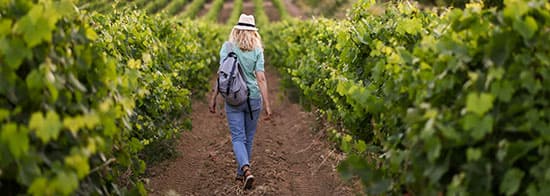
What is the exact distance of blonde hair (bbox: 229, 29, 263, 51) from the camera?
6.69 meters

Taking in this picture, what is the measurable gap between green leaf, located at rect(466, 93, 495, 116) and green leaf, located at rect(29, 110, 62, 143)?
196 centimetres

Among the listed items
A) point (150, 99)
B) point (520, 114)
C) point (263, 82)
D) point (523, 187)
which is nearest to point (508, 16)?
point (520, 114)

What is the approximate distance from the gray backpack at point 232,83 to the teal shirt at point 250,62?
0.09 meters

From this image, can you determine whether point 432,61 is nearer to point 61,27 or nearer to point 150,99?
point 61,27

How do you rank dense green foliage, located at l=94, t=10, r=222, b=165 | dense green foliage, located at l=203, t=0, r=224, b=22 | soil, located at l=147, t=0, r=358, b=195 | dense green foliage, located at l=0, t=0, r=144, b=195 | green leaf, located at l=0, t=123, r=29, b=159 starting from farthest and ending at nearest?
dense green foliage, located at l=203, t=0, r=224, b=22 < soil, located at l=147, t=0, r=358, b=195 < dense green foliage, located at l=94, t=10, r=222, b=165 < dense green foliage, located at l=0, t=0, r=144, b=195 < green leaf, located at l=0, t=123, r=29, b=159

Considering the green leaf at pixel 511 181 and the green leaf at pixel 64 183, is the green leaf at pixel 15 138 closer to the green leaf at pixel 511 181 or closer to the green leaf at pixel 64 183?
the green leaf at pixel 64 183

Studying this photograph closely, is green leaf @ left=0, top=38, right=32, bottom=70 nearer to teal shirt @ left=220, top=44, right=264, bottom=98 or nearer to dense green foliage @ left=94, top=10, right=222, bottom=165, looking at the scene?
dense green foliage @ left=94, top=10, right=222, bottom=165

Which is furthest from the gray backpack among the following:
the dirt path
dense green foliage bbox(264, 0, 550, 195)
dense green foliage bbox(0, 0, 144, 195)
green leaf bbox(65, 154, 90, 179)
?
green leaf bbox(65, 154, 90, 179)

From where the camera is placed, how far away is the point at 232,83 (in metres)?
6.56

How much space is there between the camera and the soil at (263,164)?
22.6ft

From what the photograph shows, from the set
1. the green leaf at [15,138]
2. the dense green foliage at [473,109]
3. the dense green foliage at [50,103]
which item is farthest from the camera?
the dense green foliage at [473,109]

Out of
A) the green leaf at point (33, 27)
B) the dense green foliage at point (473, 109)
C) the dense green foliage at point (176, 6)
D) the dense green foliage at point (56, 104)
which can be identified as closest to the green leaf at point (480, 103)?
the dense green foliage at point (473, 109)

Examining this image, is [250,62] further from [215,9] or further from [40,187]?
[215,9]

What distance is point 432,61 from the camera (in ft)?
13.5
